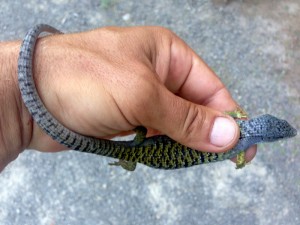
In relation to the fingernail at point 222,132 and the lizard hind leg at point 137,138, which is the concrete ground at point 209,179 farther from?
the fingernail at point 222,132

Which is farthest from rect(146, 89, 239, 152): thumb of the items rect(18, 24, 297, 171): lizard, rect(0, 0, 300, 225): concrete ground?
rect(0, 0, 300, 225): concrete ground

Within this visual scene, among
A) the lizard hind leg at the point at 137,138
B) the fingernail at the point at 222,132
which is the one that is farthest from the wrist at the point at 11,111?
the fingernail at the point at 222,132

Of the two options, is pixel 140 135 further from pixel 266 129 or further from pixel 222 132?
pixel 266 129

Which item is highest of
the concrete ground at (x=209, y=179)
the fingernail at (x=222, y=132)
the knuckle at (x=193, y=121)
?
the knuckle at (x=193, y=121)

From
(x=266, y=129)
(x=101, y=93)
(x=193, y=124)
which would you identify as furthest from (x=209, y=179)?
(x=101, y=93)

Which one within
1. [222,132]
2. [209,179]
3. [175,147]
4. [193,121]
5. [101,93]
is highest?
[101,93]

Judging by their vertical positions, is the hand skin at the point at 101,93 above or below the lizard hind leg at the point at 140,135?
above

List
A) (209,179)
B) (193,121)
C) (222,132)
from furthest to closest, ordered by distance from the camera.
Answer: (209,179), (222,132), (193,121)
